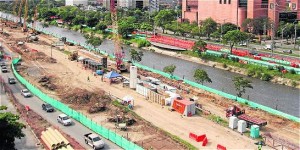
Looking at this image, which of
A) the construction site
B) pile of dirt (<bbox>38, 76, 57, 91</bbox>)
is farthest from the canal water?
pile of dirt (<bbox>38, 76, 57, 91</bbox>)

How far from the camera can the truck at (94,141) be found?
1435 centimetres

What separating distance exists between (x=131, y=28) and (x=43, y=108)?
93.9 ft

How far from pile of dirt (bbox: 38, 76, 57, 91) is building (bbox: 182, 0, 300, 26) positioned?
84.9ft

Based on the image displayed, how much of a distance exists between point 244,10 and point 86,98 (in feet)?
93.7

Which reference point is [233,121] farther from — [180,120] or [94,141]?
[94,141]

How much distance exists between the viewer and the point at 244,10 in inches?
1742

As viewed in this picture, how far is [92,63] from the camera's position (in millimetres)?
28562

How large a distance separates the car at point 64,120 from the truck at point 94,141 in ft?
6.96

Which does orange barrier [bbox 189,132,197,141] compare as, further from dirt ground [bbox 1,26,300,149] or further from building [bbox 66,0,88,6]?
building [bbox 66,0,88,6]

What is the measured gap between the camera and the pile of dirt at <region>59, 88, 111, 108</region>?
20.2 metres

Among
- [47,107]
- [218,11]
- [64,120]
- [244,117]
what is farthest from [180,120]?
[218,11]

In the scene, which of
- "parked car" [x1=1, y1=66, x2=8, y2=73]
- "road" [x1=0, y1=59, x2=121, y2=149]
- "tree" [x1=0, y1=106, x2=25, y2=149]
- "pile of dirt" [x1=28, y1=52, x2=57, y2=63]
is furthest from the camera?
"pile of dirt" [x1=28, y1=52, x2=57, y2=63]

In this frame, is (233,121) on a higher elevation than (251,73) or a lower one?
lower

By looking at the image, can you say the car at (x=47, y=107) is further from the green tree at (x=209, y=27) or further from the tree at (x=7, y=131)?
the green tree at (x=209, y=27)
